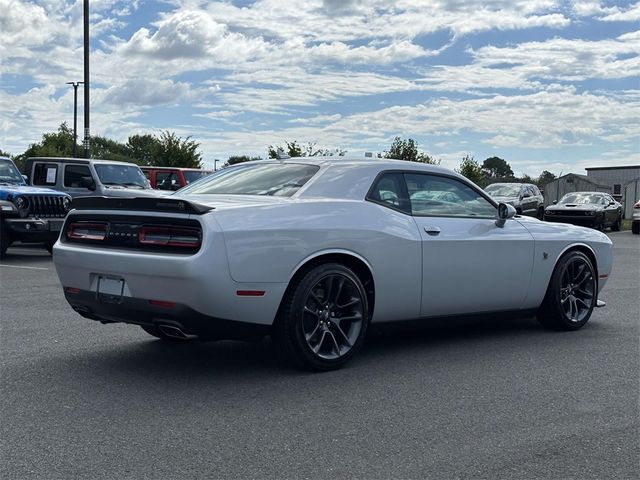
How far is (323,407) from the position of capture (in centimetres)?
494

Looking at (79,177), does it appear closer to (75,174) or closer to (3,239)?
(75,174)

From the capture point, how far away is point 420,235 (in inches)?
248

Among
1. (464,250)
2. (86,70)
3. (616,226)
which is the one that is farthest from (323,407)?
(616,226)

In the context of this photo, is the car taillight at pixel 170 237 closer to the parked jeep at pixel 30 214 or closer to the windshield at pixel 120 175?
the parked jeep at pixel 30 214

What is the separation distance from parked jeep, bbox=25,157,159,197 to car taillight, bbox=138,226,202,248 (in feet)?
38.1

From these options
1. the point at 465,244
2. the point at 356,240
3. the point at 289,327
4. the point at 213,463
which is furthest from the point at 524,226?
the point at 213,463

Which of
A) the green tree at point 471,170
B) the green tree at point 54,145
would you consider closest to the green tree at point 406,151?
the green tree at point 471,170

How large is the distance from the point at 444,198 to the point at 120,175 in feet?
40.7

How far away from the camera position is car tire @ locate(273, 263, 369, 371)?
18.1 ft

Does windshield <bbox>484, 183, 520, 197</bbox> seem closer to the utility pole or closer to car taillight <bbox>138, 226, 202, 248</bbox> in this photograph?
the utility pole

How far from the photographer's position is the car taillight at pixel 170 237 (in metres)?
5.25

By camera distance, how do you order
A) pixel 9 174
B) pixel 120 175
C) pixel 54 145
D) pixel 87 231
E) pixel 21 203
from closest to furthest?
pixel 87 231 → pixel 21 203 → pixel 9 174 → pixel 120 175 → pixel 54 145

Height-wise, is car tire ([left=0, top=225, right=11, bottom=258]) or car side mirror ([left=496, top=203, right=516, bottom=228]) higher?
car side mirror ([left=496, top=203, right=516, bottom=228])

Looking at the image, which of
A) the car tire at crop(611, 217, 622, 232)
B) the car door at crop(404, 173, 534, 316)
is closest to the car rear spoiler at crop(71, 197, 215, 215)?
the car door at crop(404, 173, 534, 316)
